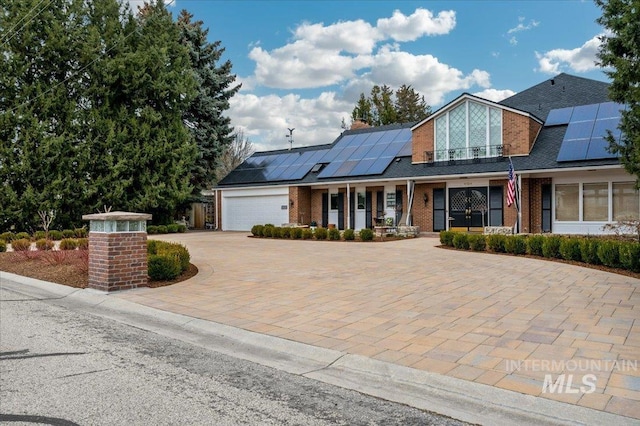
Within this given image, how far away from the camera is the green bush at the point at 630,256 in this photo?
9164 millimetres

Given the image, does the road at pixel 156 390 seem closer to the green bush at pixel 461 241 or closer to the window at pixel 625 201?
the green bush at pixel 461 241

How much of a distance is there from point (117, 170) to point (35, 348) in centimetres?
2114

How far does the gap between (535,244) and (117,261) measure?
34.1 feet

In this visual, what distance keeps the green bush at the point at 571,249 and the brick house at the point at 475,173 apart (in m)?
6.60

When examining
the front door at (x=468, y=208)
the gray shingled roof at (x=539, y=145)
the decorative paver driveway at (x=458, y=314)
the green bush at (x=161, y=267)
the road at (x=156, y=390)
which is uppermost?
the gray shingled roof at (x=539, y=145)

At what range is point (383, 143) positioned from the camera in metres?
24.6

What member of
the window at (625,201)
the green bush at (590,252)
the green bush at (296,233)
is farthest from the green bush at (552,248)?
the green bush at (296,233)

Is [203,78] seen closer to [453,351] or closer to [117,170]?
[117,170]

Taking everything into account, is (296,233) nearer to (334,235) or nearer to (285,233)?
(285,233)

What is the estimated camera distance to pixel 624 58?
1138 centimetres

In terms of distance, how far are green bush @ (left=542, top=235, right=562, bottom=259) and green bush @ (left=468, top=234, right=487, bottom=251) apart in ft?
6.88

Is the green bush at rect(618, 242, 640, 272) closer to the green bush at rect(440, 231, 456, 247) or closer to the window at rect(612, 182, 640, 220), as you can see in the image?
the green bush at rect(440, 231, 456, 247)

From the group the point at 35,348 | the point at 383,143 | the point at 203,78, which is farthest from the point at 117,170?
the point at 35,348

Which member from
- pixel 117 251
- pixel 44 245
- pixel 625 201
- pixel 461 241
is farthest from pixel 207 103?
pixel 625 201
